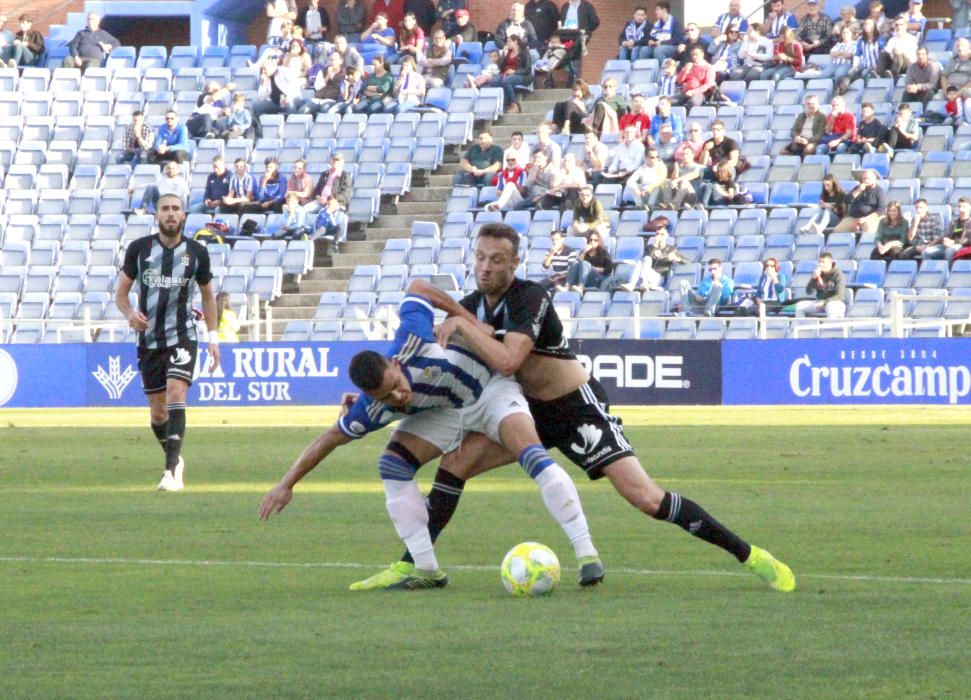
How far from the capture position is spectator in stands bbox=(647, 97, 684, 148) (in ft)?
103

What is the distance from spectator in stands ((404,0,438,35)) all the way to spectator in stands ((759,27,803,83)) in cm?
801

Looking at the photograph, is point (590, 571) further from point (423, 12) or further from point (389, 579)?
point (423, 12)

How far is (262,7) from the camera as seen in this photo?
42.9 metres

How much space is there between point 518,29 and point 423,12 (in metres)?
3.16

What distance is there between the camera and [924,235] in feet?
91.8

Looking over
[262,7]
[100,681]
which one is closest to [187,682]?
[100,681]

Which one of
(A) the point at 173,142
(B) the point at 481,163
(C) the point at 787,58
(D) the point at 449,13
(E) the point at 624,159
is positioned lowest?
(B) the point at 481,163

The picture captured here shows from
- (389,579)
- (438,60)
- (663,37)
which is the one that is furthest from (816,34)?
(389,579)

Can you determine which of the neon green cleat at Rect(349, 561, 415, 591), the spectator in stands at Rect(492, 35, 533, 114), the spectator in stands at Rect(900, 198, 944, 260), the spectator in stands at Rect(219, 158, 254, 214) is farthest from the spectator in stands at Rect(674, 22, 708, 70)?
the neon green cleat at Rect(349, 561, 415, 591)

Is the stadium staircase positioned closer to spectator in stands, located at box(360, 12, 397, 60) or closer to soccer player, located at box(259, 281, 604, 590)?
spectator in stands, located at box(360, 12, 397, 60)

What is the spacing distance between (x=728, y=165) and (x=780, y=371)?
13.7 feet

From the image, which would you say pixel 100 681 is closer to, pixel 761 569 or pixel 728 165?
pixel 761 569

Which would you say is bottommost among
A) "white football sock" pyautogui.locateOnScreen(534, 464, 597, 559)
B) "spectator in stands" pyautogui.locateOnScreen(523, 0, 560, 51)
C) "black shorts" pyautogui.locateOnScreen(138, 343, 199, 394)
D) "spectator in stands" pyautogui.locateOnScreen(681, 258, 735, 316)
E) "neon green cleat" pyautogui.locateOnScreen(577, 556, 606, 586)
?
"spectator in stands" pyautogui.locateOnScreen(681, 258, 735, 316)

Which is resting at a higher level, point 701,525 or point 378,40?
point 378,40
